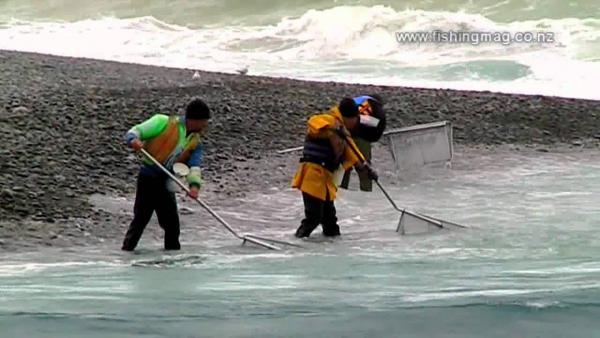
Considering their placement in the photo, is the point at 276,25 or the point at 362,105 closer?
the point at 362,105

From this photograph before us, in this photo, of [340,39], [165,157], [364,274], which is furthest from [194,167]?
[340,39]

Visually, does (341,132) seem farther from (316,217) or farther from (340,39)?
(340,39)

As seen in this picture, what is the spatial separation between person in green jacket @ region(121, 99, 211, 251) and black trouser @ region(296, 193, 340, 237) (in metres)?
1.27

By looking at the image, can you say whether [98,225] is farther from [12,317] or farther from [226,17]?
[226,17]

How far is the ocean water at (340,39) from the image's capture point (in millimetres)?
29141

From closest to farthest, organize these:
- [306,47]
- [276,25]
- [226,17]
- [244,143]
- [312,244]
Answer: [312,244]
[244,143]
[306,47]
[276,25]
[226,17]

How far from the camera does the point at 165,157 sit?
32.4 feet

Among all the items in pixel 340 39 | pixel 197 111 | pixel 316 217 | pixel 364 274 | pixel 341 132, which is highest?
pixel 197 111

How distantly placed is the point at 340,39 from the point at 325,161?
24907 millimetres

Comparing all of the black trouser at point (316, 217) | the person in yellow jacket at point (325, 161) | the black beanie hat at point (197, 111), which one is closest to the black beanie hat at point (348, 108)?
the person in yellow jacket at point (325, 161)

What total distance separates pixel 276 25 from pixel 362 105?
28340 millimetres

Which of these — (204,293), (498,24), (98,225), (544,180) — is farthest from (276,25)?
(204,293)

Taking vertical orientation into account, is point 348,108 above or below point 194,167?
above

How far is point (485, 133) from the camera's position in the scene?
17.1 metres
